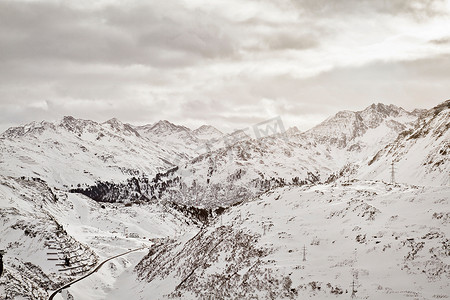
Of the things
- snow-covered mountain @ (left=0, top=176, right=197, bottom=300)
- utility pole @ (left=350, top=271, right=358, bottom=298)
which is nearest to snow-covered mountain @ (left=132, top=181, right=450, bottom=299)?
utility pole @ (left=350, top=271, right=358, bottom=298)

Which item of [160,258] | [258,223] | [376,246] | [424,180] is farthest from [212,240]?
[424,180]

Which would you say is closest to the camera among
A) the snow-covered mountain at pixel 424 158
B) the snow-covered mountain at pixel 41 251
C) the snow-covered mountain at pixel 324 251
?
the snow-covered mountain at pixel 324 251

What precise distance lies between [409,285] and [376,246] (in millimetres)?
6149

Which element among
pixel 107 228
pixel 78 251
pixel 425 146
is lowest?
pixel 107 228

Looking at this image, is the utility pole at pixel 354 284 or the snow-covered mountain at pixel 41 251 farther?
the snow-covered mountain at pixel 41 251

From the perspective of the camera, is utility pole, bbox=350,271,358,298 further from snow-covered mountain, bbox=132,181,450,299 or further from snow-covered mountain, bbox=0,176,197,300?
snow-covered mountain, bbox=0,176,197,300

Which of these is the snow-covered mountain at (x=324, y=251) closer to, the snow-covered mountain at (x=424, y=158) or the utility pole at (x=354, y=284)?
the utility pole at (x=354, y=284)

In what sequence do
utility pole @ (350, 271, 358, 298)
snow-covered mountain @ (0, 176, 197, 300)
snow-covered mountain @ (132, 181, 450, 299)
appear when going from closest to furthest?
utility pole @ (350, 271, 358, 298)
snow-covered mountain @ (132, 181, 450, 299)
snow-covered mountain @ (0, 176, 197, 300)

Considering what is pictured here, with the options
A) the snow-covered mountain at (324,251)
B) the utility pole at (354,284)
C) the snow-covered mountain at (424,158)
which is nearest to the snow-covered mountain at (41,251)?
the snow-covered mountain at (324,251)

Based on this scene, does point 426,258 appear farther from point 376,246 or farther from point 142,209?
point 142,209

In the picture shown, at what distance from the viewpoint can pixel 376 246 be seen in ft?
107

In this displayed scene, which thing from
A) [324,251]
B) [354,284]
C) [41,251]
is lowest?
[41,251]

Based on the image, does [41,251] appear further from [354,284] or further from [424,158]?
[424,158]

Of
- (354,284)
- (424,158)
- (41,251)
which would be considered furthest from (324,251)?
(424,158)
